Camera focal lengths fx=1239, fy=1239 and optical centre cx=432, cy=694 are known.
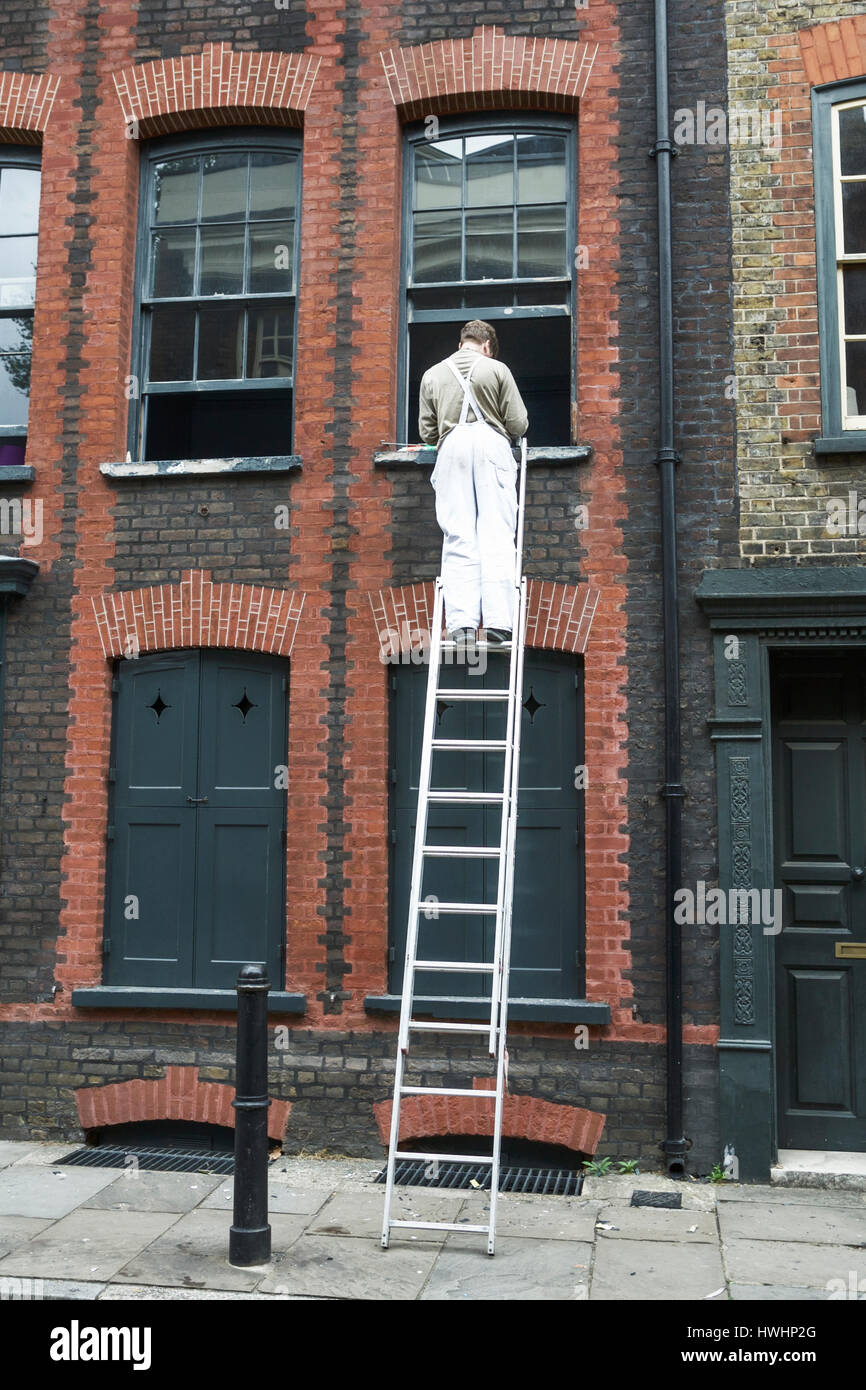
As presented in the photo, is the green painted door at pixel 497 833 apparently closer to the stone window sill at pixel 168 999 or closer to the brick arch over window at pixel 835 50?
the stone window sill at pixel 168 999

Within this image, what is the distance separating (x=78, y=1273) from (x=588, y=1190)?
2.69 m

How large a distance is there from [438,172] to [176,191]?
1.78 m

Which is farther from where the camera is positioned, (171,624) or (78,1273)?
(171,624)

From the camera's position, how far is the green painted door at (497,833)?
727cm

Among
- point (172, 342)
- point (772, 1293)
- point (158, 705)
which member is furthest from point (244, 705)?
point (772, 1293)

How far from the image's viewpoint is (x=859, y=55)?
7.36m

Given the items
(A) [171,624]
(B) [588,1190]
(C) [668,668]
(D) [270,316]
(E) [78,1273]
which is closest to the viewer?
(E) [78,1273]

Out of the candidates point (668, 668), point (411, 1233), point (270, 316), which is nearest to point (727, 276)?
point (668, 668)

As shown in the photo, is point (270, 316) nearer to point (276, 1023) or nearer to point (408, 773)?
point (408, 773)

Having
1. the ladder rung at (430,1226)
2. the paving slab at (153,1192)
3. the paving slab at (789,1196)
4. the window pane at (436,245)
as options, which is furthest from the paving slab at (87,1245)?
the window pane at (436,245)

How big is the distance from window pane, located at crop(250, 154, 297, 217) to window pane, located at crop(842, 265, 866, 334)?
11.7ft

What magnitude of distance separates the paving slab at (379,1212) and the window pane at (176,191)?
621 cm

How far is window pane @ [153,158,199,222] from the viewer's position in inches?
328

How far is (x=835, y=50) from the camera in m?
7.41
